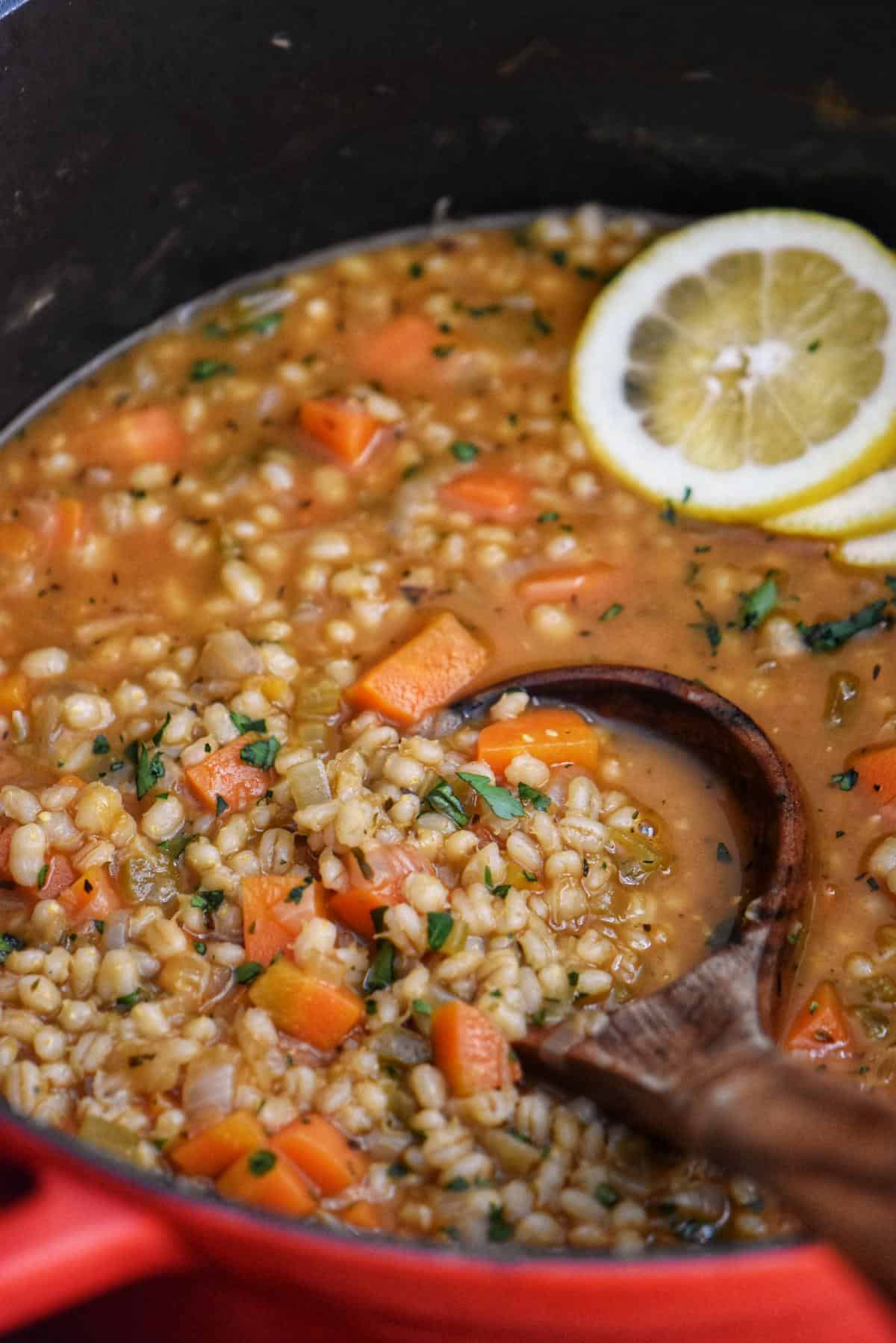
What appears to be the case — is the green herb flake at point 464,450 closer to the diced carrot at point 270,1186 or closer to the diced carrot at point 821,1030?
the diced carrot at point 821,1030

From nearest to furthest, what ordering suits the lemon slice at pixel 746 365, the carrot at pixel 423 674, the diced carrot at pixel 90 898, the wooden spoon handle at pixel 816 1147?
the wooden spoon handle at pixel 816 1147 < the diced carrot at pixel 90 898 < the carrot at pixel 423 674 < the lemon slice at pixel 746 365

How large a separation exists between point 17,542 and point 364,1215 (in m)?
1.77

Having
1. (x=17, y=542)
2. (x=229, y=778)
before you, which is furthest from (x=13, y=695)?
(x=229, y=778)

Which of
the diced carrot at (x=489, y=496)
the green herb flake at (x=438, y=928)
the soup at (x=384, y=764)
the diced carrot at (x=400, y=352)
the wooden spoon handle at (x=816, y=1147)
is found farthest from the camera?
the diced carrot at (x=400, y=352)

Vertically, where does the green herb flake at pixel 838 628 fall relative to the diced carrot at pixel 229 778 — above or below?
below

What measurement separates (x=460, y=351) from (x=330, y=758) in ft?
4.04

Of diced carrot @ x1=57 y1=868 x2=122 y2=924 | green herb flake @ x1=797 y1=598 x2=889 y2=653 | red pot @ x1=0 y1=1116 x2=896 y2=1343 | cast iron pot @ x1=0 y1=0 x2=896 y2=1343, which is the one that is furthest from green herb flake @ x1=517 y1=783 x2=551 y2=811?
cast iron pot @ x1=0 y1=0 x2=896 y2=1343

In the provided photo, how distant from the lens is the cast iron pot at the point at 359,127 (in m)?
3.31

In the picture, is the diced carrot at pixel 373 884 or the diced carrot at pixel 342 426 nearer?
the diced carrot at pixel 373 884

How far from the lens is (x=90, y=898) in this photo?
2.79 m

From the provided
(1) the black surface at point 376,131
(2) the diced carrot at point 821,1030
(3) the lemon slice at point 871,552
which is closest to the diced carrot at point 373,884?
(2) the diced carrot at point 821,1030

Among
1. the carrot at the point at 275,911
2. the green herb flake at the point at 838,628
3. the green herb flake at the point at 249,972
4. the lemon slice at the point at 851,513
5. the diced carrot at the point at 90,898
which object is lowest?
the green herb flake at the point at 838,628

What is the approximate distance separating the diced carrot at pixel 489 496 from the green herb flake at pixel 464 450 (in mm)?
54

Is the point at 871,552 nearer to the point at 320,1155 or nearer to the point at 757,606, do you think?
the point at 757,606
